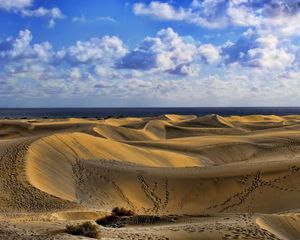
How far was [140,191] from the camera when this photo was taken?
2192 centimetres

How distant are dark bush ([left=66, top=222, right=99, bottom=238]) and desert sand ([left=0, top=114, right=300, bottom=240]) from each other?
0.20m

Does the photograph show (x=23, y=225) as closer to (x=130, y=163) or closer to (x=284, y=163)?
(x=130, y=163)

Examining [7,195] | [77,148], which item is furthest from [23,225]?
[77,148]

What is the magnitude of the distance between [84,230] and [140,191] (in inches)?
414

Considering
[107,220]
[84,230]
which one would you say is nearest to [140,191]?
[107,220]

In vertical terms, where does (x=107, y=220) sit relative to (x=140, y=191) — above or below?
above

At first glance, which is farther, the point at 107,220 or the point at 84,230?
the point at 107,220

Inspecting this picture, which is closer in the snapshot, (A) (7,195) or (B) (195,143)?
(A) (7,195)

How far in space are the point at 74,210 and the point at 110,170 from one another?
707 cm

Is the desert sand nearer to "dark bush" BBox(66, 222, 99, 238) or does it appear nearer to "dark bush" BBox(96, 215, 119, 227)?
"dark bush" BBox(66, 222, 99, 238)

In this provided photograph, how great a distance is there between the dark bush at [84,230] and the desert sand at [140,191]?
7.9 inches

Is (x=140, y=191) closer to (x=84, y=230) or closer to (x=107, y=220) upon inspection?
(x=107, y=220)

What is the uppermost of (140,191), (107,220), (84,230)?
(84,230)

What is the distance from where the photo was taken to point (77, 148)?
26297 millimetres
